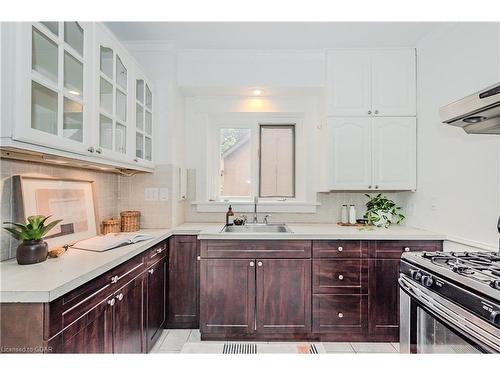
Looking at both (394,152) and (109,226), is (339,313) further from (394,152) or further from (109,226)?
(109,226)

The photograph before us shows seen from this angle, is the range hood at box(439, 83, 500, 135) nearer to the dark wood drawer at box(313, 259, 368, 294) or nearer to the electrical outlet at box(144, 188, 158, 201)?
the dark wood drawer at box(313, 259, 368, 294)

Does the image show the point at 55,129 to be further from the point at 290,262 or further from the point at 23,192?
the point at 290,262

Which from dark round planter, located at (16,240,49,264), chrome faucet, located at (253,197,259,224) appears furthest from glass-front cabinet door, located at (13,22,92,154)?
chrome faucet, located at (253,197,259,224)

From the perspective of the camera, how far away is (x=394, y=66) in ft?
8.82

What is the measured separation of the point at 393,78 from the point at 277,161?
1382 millimetres

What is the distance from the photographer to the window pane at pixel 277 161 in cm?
321

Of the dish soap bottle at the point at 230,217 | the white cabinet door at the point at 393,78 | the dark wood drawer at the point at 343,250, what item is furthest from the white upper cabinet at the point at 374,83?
the dish soap bottle at the point at 230,217

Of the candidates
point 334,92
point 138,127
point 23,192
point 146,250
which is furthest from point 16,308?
point 334,92

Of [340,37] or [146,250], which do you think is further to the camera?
[340,37]

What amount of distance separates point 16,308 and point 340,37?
9.23ft

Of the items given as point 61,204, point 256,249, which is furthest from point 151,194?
point 256,249

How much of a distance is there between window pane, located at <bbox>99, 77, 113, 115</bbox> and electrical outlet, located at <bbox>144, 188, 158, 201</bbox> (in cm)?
98

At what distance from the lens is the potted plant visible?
1366mm

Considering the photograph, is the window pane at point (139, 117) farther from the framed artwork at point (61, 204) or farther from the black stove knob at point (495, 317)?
the black stove knob at point (495, 317)
